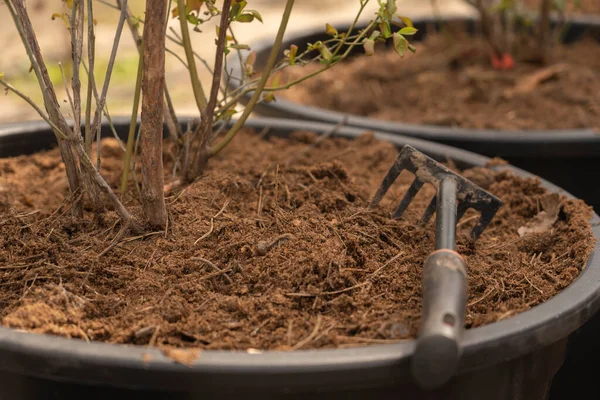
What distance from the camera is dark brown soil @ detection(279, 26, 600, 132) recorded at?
249 centimetres

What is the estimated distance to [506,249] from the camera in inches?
59.3

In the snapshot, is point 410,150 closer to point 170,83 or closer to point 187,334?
point 187,334

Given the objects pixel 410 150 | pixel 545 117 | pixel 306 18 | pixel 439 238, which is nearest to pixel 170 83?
pixel 306 18

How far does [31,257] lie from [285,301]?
45cm

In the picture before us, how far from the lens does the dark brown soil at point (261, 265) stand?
1108 millimetres

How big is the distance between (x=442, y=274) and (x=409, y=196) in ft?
1.48

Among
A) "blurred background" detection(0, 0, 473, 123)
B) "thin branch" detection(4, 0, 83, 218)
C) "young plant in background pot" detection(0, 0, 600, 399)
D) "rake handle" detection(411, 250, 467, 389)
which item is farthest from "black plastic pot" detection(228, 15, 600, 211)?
"blurred background" detection(0, 0, 473, 123)

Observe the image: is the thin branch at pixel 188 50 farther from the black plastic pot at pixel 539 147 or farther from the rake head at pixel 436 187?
the rake head at pixel 436 187

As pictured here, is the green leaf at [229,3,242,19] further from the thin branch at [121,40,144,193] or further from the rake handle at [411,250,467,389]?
the rake handle at [411,250,467,389]

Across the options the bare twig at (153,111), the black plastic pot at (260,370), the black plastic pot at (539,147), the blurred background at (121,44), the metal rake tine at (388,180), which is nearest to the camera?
the black plastic pot at (260,370)

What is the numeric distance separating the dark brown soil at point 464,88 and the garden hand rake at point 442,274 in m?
0.89

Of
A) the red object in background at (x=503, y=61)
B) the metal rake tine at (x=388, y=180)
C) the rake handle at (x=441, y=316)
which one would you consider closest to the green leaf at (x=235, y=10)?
the metal rake tine at (x=388, y=180)

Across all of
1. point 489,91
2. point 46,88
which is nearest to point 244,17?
point 46,88

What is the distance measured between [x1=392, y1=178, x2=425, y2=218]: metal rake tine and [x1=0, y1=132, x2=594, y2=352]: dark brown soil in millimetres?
25
